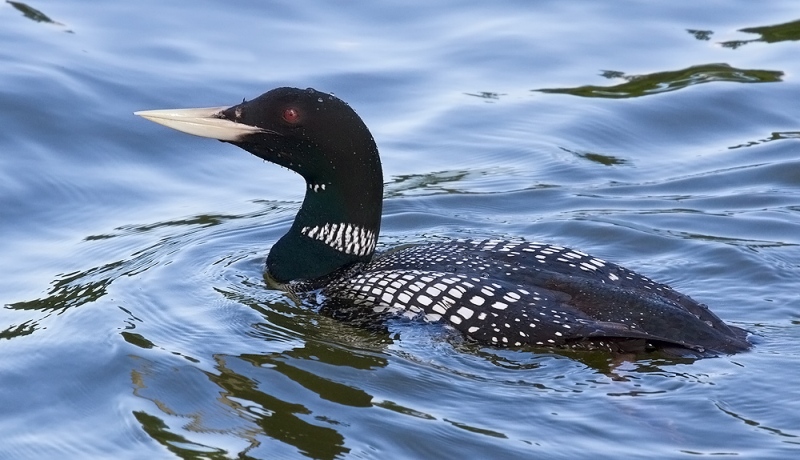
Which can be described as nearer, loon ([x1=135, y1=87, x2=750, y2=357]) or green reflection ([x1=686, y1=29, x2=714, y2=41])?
loon ([x1=135, y1=87, x2=750, y2=357])

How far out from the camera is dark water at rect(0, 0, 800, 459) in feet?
15.7

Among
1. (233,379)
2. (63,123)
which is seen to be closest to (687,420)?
(233,379)

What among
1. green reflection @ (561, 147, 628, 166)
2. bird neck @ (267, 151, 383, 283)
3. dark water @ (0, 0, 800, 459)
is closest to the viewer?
dark water @ (0, 0, 800, 459)

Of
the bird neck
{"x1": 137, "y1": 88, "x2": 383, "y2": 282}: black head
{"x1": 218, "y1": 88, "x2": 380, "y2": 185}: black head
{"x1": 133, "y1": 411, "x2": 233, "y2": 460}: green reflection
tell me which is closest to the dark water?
{"x1": 133, "y1": 411, "x2": 233, "y2": 460}: green reflection

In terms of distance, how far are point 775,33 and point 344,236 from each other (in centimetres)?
576

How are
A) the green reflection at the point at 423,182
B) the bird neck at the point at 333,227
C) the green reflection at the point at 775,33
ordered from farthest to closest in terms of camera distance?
1. the green reflection at the point at 775,33
2. the green reflection at the point at 423,182
3. the bird neck at the point at 333,227

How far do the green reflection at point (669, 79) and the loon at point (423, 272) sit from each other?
343cm

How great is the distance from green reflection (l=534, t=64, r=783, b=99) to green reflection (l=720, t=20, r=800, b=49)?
23.6 inches

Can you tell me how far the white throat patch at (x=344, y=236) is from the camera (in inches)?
237

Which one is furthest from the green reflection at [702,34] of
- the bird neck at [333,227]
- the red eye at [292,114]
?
Answer: the red eye at [292,114]

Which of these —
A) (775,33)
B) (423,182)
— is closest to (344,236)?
(423,182)

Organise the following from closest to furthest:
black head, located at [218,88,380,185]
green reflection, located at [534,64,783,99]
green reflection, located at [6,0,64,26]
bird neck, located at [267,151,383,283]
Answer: black head, located at [218,88,380,185], bird neck, located at [267,151,383,283], green reflection, located at [534,64,783,99], green reflection, located at [6,0,64,26]

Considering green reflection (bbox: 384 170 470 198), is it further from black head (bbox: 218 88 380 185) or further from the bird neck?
black head (bbox: 218 88 380 185)

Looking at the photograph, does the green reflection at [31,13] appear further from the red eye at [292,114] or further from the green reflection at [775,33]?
the green reflection at [775,33]
